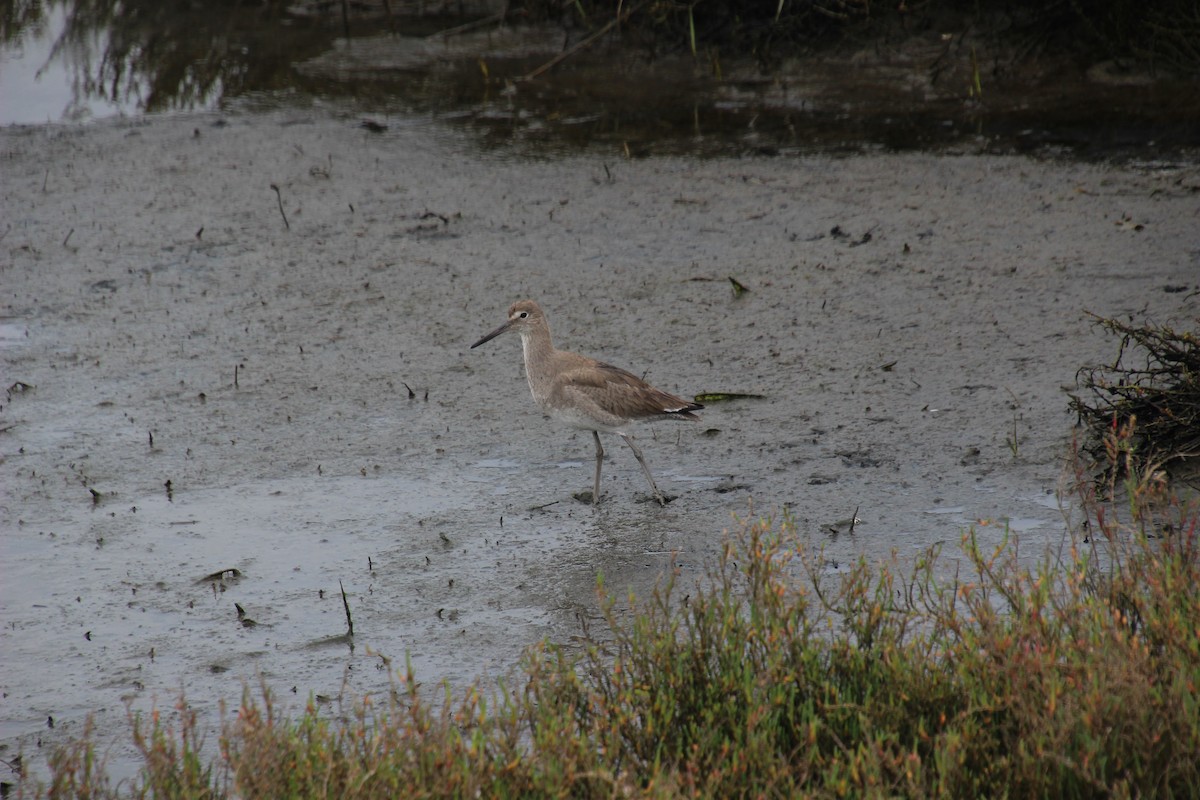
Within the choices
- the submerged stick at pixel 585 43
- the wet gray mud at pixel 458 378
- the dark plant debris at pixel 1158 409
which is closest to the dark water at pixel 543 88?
the submerged stick at pixel 585 43

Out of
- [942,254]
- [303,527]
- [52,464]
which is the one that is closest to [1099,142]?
[942,254]

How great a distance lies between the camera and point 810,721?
3711 millimetres

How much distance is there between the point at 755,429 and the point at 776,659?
2.92 m

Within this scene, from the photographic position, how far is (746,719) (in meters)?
3.68

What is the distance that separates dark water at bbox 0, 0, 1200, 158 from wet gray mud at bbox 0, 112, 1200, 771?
2.22 feet

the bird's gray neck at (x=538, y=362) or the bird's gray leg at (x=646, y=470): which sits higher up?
the bird's gray neck at (x=538, y=362)

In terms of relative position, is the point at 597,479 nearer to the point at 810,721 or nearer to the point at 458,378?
the point at 458,378

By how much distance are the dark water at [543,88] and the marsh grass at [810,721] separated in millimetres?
6691

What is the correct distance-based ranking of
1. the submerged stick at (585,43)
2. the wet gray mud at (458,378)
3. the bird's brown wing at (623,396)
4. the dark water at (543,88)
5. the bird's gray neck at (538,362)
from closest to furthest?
the wet gray mud at (458,378) < the bird's brown wing at (623,396) < the bird's gray neck at (538,362) < the dark water at (543,88) < the submerged stick at (585,43)

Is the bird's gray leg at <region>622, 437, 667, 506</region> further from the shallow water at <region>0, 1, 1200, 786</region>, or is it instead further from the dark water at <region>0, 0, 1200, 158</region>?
the dark water at <region>0, 0, 1200, 158</region>

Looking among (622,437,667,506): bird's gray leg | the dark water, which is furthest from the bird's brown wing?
the dark water

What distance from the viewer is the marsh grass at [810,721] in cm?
333

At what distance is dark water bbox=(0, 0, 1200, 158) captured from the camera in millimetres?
10500

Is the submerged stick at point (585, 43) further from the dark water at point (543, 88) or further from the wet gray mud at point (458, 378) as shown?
the wet gray mud at point (458, 378)
